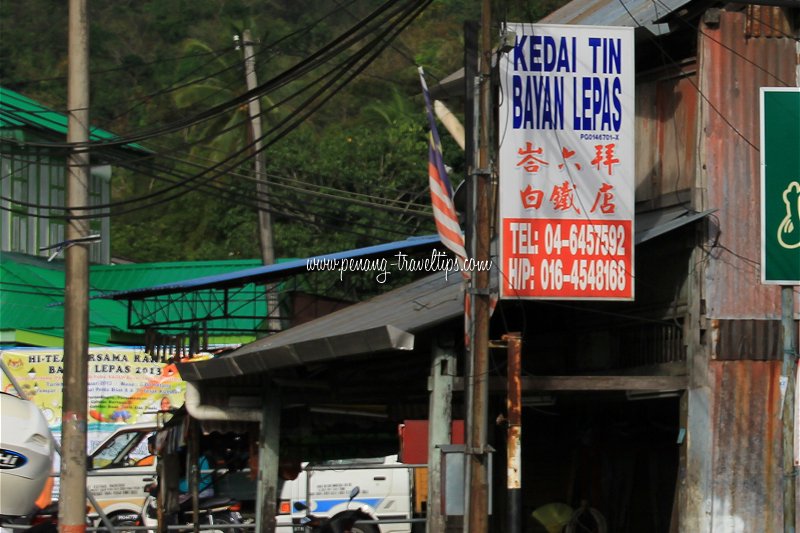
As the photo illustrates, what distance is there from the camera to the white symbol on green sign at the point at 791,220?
9086 mm

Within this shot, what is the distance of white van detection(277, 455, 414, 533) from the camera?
735 inches

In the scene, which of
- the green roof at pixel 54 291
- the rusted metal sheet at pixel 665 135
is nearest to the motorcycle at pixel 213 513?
the green roof at pixel 54 291

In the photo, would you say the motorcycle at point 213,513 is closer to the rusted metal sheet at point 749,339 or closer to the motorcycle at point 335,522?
the motorcycle at point 335,522

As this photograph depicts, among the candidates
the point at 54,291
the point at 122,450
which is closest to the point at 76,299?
the point at 122,450

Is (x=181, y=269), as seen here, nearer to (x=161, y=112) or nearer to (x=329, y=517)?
(x=329, y=517)

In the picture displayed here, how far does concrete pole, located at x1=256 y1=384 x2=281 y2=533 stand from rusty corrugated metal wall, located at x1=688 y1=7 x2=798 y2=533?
516 cm

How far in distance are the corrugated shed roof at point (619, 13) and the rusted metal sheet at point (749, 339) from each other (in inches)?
118

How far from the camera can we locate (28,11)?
53.6 metres

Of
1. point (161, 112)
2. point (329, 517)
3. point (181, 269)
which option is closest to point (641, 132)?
point (329, 517)

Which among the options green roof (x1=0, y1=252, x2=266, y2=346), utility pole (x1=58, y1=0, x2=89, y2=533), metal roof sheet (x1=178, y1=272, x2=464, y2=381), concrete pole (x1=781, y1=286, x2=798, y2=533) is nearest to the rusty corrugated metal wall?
concrete pole (x1=781, y1=286, x2=798, y2=533)

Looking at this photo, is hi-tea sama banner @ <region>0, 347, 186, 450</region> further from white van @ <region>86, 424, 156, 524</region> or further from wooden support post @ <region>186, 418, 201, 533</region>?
wooden support post @ <region>186, 418, 201, 533</region>

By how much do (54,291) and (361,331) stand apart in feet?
62.7

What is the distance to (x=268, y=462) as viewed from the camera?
1417 cm

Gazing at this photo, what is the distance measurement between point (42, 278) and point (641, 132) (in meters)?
18.7
